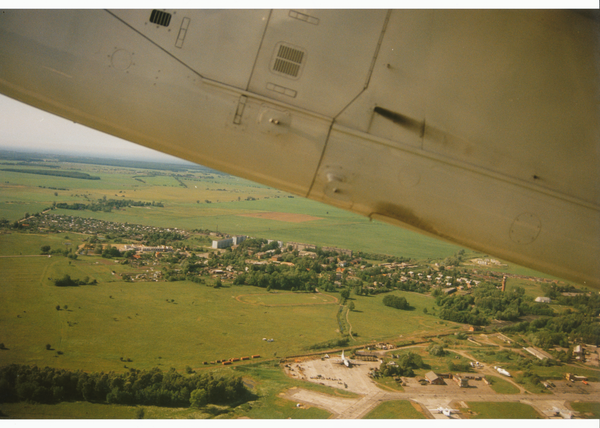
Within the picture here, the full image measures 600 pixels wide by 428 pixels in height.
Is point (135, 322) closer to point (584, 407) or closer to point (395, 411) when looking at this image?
point (395, 411)

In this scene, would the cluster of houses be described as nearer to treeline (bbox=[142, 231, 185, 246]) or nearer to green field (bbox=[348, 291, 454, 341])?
treeline (bbox=[142, 231, 185, 246])

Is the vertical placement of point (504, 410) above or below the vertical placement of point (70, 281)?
above

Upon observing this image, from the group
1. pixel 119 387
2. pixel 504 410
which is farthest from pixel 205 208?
pixel 504 410

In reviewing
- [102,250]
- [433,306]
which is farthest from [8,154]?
[433,306]

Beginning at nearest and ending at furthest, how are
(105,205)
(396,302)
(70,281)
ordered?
(396,302)
(70,281)
(105,205)

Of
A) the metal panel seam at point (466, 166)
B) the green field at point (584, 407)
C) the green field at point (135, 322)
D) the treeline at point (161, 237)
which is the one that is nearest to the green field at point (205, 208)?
the treeline at point (161, 237)

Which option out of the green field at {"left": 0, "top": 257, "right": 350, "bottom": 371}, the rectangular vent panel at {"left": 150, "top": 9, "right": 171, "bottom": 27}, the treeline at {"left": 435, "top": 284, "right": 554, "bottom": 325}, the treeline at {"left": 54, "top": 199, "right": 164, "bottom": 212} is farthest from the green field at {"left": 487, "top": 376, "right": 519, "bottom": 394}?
the treeline at {"left": 54, "top": 199, "right": 164, "bottom": 212}
